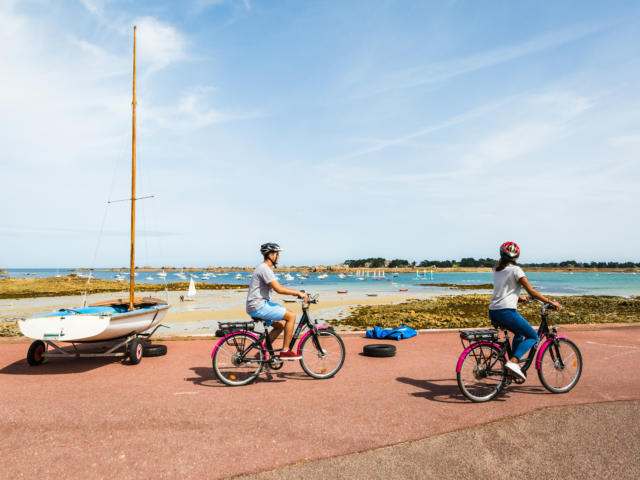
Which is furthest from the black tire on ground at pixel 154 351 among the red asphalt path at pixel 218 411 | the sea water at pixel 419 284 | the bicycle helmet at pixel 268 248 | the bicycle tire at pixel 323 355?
Result: the sea water at pixel 419 284

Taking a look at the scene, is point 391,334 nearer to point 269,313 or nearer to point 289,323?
point 289,323

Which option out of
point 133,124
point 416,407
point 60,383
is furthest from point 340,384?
point 133,124

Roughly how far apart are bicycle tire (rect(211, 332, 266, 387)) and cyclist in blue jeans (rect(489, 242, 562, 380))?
373 cm

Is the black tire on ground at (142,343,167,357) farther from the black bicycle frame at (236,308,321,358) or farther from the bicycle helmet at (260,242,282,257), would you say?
the bicycle helmet at (260,242,282,257)

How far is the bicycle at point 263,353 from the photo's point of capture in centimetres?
666

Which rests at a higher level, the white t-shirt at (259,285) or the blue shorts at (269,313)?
the white t-shirt at (259,285)

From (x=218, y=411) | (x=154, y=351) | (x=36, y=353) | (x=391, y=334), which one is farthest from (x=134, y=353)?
(x=391, y=334)

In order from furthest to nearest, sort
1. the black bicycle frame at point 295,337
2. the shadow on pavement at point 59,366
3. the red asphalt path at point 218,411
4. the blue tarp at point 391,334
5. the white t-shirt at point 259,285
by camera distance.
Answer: the blue tarp at point 391,334 → the shadow on pavement at point 59,366 → the black bicycle frame at point 295,337 → the white t-shirt at point 259,285 → the red asphalt path at point 218,411

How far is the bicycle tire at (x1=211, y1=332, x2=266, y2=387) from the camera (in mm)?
6637

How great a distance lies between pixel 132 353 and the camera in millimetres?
7977

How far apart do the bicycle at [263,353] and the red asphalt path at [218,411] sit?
9.1 inches

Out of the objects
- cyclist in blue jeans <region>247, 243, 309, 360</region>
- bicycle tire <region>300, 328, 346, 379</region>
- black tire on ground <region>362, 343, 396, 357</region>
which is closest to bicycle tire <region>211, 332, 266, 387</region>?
cyclist in blue jeans <region>247, 243, 309, 360</region>

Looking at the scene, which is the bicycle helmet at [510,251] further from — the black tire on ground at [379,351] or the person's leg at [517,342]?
the black tire on ground at [379,351]

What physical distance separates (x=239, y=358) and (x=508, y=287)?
433 centimetres
